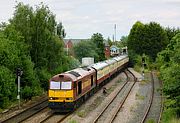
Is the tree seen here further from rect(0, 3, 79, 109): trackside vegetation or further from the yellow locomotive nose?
the yellow locomotive nose

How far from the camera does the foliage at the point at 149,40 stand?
269 ft

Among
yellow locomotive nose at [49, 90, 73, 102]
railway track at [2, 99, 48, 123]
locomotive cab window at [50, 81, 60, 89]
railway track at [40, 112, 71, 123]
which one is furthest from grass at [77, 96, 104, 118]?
railway track at [2, 99, 48, 123]

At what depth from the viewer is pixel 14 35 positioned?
3481 cm

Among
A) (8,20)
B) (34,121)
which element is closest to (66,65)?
(8,20)

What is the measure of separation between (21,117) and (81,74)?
701cm

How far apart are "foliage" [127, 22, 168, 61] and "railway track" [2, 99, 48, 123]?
51237 mm

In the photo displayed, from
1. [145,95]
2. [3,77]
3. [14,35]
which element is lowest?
[145,95]

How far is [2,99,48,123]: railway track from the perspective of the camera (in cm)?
2534

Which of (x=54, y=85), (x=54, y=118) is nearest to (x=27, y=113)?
(x=54, y=85)

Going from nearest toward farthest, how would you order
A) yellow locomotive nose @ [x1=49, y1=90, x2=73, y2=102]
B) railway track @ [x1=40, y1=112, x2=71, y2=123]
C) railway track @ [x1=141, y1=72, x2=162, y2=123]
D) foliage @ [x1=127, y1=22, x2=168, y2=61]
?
1. railway track @ [x1=40, y1=112, x2=71, y2=123]
2. railway track @ [x1=141, y1=72, x2=162, y2=123]
3. yellow locomotive nose @ [x1=49, y1=90, x2=73, y2=102]
4. foliage @ [x1=127, y1=22, x2=168, y2=61]

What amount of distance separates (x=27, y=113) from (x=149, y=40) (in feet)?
188

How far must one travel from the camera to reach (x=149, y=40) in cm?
8262

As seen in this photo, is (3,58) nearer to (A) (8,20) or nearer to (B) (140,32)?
(A) (8,20)

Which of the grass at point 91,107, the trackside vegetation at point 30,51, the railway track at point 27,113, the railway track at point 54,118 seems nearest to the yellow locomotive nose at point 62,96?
the railway track at point 54,118
